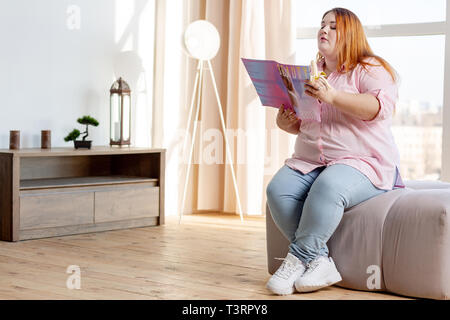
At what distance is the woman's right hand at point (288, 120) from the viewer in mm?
2518

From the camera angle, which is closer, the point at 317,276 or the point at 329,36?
the point at 317,276

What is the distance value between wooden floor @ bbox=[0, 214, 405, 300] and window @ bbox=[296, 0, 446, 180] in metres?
1.07

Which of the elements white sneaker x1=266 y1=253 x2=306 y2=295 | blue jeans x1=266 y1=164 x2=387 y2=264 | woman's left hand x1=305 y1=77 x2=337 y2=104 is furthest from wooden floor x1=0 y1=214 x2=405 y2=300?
woman's left hand x1=305 y1=77 x2=337 y2=104

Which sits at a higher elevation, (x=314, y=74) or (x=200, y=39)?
(x=200, y=39)

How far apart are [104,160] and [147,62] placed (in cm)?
76

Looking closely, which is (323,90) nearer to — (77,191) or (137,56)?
(77,191)

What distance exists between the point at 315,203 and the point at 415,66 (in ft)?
6.71

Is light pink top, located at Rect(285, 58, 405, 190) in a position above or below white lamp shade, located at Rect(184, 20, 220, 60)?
below

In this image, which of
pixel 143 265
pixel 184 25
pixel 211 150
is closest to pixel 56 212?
pixel 143 265

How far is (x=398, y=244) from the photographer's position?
2.20 m

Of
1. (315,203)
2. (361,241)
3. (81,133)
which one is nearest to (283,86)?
(315,203)

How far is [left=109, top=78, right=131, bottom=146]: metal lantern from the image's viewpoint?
3.96 metres

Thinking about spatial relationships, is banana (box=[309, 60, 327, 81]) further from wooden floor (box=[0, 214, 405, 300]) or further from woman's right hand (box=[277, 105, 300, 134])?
wooden floor (box=[0, 214, 405, 300])

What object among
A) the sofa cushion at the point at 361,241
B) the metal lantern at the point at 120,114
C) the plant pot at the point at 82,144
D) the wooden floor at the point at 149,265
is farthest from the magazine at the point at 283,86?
the metal lantern at the point at 120,114
